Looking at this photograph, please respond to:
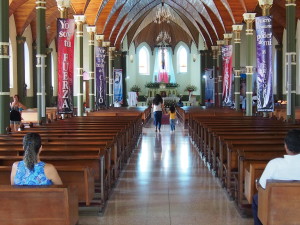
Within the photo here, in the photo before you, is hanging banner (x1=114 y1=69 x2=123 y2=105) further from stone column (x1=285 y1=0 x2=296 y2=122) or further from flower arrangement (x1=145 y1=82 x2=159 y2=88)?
stone column (x1=285 y1=0 x2=296 y2=122)

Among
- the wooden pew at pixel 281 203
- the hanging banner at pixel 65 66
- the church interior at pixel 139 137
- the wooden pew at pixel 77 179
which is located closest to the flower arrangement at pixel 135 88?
the church interior at pixel 139 137

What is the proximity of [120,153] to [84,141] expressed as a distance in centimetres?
152

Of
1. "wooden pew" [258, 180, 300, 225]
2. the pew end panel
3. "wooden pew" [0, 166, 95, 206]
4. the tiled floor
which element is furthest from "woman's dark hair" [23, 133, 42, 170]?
the pew end panel

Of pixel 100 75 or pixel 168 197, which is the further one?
pixel 100 75

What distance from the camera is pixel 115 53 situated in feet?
138

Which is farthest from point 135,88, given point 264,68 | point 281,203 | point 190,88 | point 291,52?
point 281,203

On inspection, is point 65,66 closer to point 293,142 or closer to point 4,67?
point 4,67

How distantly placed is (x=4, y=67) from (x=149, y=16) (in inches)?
1353

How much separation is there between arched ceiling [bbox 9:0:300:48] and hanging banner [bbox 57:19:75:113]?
591 centimetres

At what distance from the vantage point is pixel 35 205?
4676 millimetres

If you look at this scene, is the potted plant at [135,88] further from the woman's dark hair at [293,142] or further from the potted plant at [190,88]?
the woman's dark hair at [293,142]

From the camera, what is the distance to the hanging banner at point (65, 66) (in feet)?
53.2

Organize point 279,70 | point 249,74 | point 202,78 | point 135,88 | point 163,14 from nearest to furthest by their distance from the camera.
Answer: point 249,74
point 279,70
point 163,14
point 202,78
point 135,88

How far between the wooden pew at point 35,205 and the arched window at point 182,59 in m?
43.9
